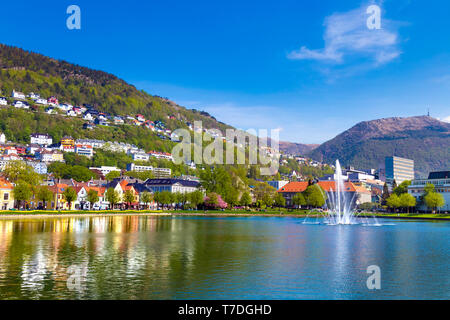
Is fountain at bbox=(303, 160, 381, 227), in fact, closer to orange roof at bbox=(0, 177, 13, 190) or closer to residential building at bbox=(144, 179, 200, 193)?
residential building at bbox=(144, 179, 200, 193)

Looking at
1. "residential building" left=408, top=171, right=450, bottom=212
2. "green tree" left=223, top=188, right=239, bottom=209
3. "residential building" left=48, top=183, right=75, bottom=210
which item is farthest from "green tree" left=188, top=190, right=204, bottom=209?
"residential building" left=408, top=171, right=450, bottom=212

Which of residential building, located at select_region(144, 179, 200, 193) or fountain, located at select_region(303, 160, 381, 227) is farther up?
residential building, located at select_region(144, 179, 200, 193)

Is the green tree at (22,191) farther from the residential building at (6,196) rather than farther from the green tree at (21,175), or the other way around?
the residential building at (6,196)

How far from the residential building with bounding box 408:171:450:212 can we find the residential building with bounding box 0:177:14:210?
13297cm

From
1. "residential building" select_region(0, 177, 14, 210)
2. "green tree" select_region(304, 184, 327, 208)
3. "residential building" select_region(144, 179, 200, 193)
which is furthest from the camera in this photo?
"residential building" select_region(144, 179, 200, 193)

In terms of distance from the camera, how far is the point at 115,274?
75.9 ft

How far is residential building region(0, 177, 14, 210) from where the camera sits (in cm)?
10125

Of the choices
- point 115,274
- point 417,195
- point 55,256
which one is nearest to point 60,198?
point 55,256

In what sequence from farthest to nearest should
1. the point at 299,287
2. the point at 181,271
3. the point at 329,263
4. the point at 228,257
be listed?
the point at 228,257, the point at 329,263, the point at 181,271, the point at 299,287

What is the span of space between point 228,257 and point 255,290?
10422mm

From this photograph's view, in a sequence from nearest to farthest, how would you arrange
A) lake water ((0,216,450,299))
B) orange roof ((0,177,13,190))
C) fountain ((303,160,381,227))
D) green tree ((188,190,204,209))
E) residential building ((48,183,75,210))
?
lake water ((0,216,450,299)) < fountain ((303,160,381,227)) < orange roof ((0,177,13,190)) < residential building ((48,183,75,210)) < green tree ((188,190,204,209))

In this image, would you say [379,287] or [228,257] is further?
[228,257]
